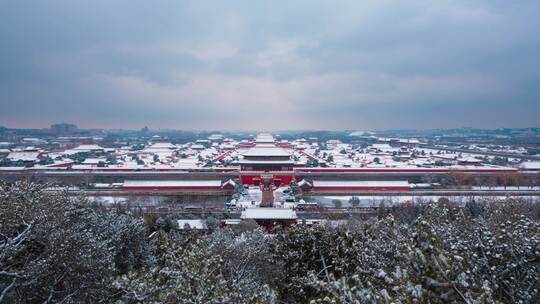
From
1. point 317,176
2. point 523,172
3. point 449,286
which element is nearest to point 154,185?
point 317,176

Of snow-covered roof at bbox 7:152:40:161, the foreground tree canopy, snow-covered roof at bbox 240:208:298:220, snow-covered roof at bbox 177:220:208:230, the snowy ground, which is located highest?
the foreground tree canopy

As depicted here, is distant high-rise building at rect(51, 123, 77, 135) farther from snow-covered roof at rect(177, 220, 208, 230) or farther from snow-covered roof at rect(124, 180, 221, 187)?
snow-covered roof at rect(177, 220, 208, 230)

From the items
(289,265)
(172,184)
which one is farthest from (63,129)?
(289,265)

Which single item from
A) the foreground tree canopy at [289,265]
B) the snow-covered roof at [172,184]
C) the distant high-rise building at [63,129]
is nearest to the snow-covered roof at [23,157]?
the snow-covered roof at [172,184]

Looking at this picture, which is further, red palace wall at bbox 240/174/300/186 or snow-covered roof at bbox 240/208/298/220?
red palace wall at bbox 240/174/300/186

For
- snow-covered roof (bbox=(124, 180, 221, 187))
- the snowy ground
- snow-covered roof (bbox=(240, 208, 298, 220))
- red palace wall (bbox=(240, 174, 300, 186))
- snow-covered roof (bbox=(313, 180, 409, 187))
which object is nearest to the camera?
snow-covered roof (bbox=(240, 208, 298, 220))

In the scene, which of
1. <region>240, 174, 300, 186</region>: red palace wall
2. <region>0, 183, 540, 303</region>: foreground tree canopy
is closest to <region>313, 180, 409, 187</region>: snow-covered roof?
<region>240, 174, 300, 186</region>: red palace wall

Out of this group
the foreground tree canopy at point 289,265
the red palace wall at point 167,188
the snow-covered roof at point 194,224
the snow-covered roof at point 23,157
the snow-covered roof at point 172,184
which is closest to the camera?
the foreground tree canopy at point 289,265

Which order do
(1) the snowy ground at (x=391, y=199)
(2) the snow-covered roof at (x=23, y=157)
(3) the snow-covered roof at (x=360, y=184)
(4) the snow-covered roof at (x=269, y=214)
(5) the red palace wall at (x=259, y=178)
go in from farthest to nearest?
(2) the snow-covered roof at (x=23, y=157)
(5) the red palace wall at (x=259, y=178)
(3) the snow-covered roof at (x=360, y=184)
(1) the snowy ground at (x=391, y=199)
(4) the snow-covered roof at (x=269, y=214)

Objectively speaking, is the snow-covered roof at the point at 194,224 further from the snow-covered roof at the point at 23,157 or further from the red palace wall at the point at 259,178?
the snow-covered roof at the point at 23,157

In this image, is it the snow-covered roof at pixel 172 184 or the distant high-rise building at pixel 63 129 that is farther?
the distant high-rise building at pixel 63 129
